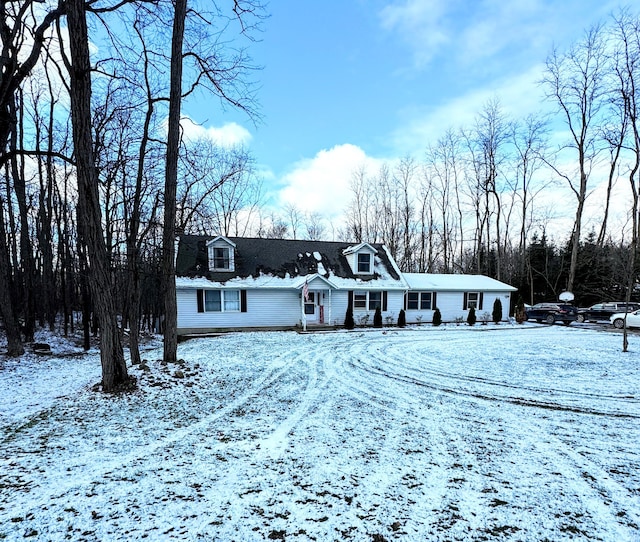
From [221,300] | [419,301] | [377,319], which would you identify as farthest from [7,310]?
[419,301]

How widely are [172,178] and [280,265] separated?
10.4 metres

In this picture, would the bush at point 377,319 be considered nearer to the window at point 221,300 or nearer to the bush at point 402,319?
the bush at point 402,319

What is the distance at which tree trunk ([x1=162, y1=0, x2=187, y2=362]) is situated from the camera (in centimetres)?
777

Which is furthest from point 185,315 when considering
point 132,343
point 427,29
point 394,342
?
point 427,29

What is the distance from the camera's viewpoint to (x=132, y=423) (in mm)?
4641

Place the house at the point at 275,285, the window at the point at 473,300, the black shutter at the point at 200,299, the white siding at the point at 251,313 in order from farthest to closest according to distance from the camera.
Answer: the window at the point at 473,300
the house at the point at 275,285
the black shutter at the point at 200,299
the white siding at the point at 251,313

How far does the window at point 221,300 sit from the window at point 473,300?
14.1 m

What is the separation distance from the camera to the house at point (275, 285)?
16.0 m

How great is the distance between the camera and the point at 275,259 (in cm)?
1848

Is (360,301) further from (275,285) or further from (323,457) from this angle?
(323,457)

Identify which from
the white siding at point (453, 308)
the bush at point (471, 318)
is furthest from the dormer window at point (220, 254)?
the bush at point (471, 318)

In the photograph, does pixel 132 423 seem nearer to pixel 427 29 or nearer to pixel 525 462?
pixel 525 462

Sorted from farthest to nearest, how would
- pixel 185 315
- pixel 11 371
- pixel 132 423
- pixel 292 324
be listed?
pixel 292 324 → pixel 185 315 → pixel 11 371 → pixel 132 423

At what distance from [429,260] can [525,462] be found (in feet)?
97.1
